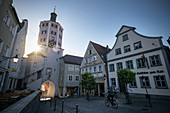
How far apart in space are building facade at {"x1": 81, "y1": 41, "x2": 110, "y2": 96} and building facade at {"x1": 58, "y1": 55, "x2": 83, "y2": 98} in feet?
10.5

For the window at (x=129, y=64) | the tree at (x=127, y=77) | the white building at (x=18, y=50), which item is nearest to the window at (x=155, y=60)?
the window at (x=129, y=64)

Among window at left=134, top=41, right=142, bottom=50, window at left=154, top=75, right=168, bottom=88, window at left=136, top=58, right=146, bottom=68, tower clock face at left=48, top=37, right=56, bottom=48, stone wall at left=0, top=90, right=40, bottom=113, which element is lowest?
stone wall at left=0, top=90, right=40, bottom=113

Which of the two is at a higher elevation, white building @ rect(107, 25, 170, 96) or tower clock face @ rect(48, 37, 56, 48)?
tower clock face @ rect(48, 37, 56, 48)

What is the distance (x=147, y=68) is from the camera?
14102 mm

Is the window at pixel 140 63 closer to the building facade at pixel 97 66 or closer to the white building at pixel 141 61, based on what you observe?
the white building at pixel 141 61

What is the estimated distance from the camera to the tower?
31891mm

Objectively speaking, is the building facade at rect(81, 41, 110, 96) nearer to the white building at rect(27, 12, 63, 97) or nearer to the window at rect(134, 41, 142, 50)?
the window at rect(134, 41, 142, 50)

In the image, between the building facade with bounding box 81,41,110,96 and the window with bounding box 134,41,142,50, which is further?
the building facade with bounding box 81,41,110,96

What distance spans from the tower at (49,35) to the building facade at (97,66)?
13925 millimetres

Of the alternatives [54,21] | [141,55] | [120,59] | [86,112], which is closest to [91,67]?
[120,59]

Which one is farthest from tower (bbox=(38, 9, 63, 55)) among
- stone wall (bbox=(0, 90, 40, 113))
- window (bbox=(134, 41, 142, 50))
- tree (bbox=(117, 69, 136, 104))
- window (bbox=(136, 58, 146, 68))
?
stone wall (bbox=(0, 90, 40, 113))

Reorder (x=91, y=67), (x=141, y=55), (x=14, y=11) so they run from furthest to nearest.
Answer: (x=91, y=67) < (x=141, y=55) < (x=14, y=11)

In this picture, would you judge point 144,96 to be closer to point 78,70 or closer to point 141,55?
Answer: point 141,55

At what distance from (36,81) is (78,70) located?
494 inches
